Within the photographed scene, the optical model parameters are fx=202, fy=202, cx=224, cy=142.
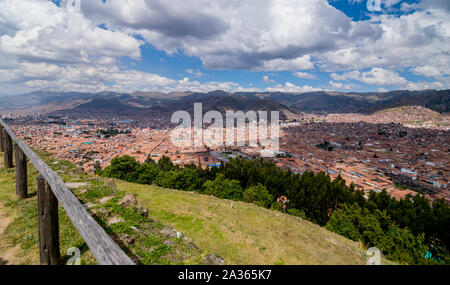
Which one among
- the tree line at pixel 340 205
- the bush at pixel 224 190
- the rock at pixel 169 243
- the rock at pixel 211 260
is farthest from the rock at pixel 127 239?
the bush at pixel 224 190

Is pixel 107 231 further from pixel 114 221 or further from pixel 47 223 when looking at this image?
pixel 47 223

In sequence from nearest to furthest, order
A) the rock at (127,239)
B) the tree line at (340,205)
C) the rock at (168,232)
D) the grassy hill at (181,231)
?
the grassy hill at (181,231), the rock at (127,239), the rock at (168,232), the tree line at (340,205)

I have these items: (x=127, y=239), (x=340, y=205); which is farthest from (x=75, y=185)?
(x=340, y=205)

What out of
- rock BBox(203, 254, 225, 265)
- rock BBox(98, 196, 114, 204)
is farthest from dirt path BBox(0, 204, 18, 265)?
rock BBox(203, 254, 225, 265)

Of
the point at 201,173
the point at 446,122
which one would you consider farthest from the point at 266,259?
the point at 446,122

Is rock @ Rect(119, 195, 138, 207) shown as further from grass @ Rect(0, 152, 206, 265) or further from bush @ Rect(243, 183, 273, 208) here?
bush @ Rect(243, 183, 273, 208)

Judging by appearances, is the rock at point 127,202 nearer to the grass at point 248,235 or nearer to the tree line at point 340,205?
the grass at point 248,235
